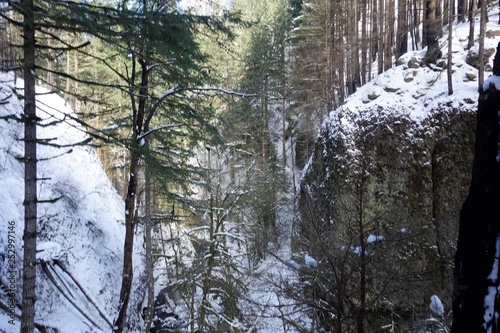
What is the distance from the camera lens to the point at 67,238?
9273 millimetres

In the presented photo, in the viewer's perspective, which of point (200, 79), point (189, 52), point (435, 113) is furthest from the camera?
point (435, 113)

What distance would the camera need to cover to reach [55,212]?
31.4ft

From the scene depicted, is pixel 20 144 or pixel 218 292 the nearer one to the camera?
pixel 218 292

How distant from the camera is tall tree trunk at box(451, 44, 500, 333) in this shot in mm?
1491

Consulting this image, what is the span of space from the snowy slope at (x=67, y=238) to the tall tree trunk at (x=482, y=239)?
20.3ft

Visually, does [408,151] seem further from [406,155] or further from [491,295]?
[491,295]

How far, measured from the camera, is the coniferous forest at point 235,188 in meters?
4.44

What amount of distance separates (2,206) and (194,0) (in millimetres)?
7310

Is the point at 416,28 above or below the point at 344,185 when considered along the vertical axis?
above

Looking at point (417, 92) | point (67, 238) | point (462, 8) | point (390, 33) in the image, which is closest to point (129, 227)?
point (67, 238)

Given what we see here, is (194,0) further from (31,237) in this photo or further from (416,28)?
(416,28)

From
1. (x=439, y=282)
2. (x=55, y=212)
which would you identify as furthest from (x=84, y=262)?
(x=439, y=282)

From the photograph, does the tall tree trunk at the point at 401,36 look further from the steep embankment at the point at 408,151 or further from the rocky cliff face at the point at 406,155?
the rocky cliff face at the point at 406,155

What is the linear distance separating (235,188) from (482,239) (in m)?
9.67
